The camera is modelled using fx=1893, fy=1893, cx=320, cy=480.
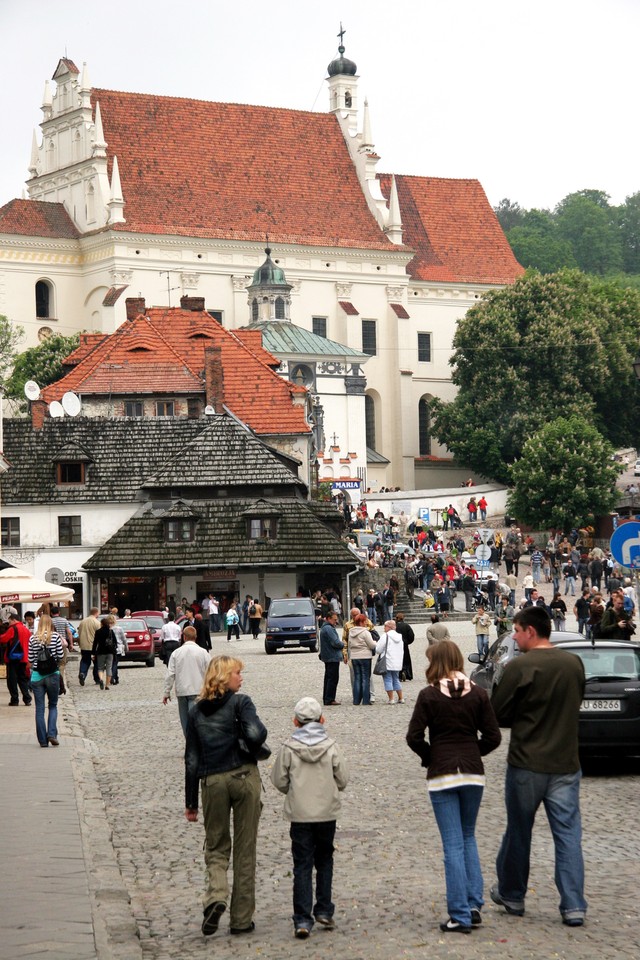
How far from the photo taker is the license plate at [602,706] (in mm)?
17875

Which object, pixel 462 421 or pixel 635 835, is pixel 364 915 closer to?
pixel 635 835

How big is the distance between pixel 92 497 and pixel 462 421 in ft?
132

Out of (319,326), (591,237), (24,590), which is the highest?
(591,237)

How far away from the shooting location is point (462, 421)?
329 ft

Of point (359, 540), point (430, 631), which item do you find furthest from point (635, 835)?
point (359, 540)

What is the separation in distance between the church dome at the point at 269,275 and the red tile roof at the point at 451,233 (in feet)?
43.9

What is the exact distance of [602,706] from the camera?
17.9 m

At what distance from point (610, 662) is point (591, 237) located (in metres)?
151

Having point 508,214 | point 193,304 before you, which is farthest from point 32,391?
point 508,214

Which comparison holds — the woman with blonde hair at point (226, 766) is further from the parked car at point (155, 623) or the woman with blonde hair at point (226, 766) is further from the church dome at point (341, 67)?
the church dome at point (341, 67)

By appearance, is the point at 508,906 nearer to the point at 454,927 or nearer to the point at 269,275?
the point at 454,927

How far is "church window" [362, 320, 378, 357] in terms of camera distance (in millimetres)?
110812

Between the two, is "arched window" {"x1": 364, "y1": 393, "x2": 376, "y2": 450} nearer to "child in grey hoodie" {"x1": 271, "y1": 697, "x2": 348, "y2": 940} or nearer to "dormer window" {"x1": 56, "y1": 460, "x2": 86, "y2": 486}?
"dormer window" {"x1": 56, "y1": 460, "x2": 86, "y2": 486}

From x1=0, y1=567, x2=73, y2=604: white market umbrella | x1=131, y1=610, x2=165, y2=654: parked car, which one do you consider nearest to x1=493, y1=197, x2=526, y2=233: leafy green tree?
x1=131, y1=610, x2=165, y2=654: parked car
